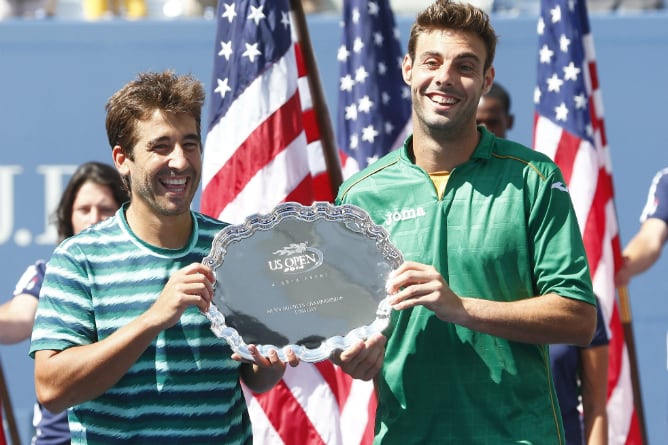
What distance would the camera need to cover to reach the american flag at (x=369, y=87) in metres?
4.88

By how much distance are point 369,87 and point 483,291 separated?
2.16 meters

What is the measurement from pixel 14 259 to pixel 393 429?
409 cm

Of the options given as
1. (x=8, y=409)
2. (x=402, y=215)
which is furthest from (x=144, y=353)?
(x=8, y=409)

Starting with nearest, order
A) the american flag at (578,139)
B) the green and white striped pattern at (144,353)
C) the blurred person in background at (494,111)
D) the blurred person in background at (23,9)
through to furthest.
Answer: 1. the green and white striped pattern at (144,353)
2. the blurred person in background at (494,111)
3. the american flag at (578,139)
4. the blurred person in background at (23,9)

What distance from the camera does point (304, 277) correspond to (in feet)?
9.25

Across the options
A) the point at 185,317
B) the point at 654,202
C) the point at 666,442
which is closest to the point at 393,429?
the point at 185,317

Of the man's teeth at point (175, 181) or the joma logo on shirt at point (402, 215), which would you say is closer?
the man's teeth at point (175, 181)

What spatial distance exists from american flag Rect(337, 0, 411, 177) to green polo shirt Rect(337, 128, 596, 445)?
193 cm

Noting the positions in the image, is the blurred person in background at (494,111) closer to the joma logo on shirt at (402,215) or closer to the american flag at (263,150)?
the american flag at (263,150)

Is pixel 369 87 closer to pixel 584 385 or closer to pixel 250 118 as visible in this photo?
pixel 250 118

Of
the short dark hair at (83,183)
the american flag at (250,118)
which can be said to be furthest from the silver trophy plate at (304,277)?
the short dark hair at (83,183)

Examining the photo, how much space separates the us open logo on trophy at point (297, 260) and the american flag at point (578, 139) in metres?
2.18

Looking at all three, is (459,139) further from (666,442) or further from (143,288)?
(666,442)

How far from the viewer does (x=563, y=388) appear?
4.08 metres
